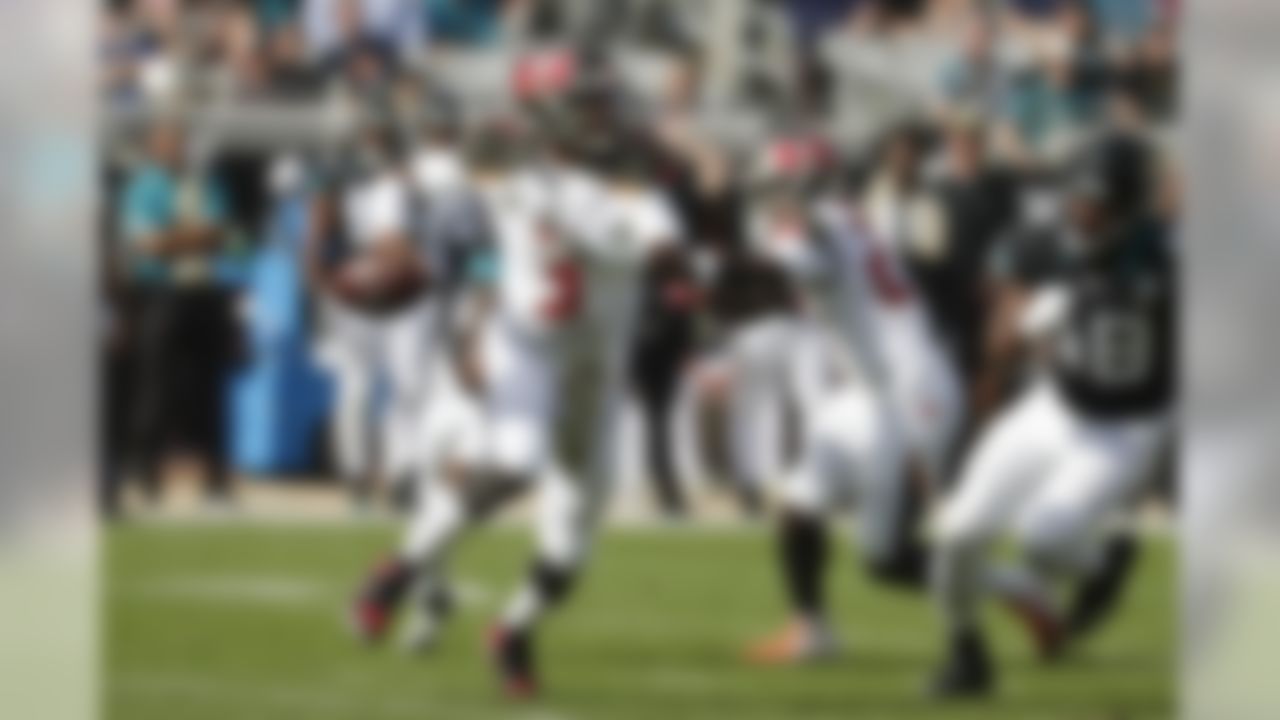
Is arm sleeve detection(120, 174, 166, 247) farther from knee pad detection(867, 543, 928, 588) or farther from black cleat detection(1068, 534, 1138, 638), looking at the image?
black cleat detection(1068, 534, 1138, 638)

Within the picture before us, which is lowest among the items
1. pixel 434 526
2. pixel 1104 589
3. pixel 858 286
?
pixel 1104 589

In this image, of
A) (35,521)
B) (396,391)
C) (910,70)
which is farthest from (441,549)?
(910,70)

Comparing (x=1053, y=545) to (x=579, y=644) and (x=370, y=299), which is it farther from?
(x=370, y=299)

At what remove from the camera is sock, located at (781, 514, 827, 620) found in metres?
6.70

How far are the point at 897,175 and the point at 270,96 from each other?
1.10 m

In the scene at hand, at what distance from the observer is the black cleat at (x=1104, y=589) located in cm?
675

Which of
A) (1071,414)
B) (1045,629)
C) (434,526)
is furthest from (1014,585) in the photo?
(434,526)

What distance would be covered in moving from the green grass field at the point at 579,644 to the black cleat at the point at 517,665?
0.03 meters

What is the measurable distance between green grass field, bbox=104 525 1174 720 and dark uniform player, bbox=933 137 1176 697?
0.25ft

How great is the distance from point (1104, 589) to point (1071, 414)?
31 centimetres

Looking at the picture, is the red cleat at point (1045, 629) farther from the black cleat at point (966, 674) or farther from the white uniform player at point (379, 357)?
the white uniform player at point (379, 357)

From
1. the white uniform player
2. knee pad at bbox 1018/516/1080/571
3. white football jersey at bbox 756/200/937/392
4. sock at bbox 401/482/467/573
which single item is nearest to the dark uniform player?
knee pad at bbox 1018/516/1080/571

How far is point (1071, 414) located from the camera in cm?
678

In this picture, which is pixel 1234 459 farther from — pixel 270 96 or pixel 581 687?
pixel 270 96
